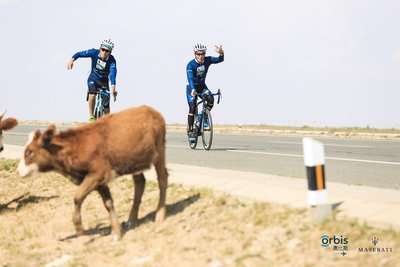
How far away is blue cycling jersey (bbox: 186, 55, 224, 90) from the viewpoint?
15531 millimetres

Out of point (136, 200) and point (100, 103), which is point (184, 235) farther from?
point (100, 103)

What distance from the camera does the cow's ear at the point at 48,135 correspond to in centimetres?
707

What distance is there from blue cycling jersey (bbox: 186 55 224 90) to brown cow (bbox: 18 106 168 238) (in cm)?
808

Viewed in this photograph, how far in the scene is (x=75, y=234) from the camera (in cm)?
823

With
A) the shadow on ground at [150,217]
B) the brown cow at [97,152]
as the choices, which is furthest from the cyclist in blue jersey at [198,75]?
the brown cow at [97,152]

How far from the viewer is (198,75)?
51.9ft

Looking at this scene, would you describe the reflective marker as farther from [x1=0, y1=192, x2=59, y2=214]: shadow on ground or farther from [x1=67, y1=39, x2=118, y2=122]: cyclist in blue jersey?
[x1=67, y1=39, x2=118, y2=122]: cyclist in blue jersey

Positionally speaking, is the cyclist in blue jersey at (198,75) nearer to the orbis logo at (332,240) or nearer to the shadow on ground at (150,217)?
the shadow on ground at (150,217)

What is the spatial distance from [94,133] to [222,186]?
7.68 feet

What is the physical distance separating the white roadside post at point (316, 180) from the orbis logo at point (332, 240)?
520 millimetres

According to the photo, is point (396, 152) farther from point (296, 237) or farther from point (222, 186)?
point (296, 237)

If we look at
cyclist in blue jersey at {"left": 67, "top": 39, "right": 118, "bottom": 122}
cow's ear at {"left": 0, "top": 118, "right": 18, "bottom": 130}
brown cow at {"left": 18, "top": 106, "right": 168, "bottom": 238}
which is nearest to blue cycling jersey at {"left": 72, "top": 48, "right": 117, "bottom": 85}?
cyclist in blue jersey at {"left": 67, "top": 39, "right": 118, "bottom": 122}

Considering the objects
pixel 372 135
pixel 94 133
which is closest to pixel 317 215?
pixel 94 133

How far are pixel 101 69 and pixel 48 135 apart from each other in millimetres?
6692
